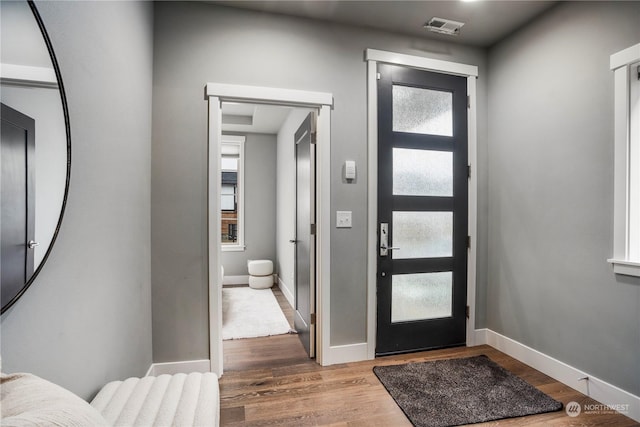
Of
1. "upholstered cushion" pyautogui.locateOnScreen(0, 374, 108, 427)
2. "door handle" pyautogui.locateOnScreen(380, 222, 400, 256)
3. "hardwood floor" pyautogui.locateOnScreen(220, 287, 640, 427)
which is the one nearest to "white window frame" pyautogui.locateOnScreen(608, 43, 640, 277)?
"hardwood floor" pyautogui.locateOnScreen(220, 287, 640, 427)

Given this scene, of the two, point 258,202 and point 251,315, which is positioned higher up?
point 258,202

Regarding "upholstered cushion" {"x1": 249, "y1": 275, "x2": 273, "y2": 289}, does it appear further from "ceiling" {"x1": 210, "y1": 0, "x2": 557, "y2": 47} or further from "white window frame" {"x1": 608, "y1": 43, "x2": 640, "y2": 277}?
"white window frame" {"x1": 608, "y1": 43, "x2": 640, "y2": 277}

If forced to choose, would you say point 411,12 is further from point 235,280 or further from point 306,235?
point 235,280

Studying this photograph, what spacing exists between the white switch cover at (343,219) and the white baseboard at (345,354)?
994 millimetres

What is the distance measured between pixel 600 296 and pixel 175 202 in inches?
117

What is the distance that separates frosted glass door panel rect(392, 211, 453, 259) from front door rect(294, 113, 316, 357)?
73 centimetres

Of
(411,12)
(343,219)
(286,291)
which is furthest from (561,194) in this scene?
(286,291)

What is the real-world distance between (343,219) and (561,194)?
161 cm

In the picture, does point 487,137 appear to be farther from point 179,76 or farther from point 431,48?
point 179,76

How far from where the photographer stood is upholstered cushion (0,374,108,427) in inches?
23.4

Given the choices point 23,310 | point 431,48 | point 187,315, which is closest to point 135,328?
point 187,315

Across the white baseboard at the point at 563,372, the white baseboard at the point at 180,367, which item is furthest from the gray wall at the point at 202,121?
the white baseboard at the point at 563,372

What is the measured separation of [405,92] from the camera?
2.66 m

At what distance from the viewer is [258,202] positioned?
18.2 ft
